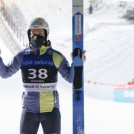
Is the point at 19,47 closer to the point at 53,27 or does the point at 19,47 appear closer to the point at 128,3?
the point at 53,27

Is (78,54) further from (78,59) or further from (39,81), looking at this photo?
(39,81)

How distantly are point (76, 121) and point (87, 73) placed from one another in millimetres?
24196

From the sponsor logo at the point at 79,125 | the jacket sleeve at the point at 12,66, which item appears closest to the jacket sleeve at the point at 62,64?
the jacket sleeve at the point at 12,66

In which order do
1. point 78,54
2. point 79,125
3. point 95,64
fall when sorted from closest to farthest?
point 78,54
point 79,125
point 95,64

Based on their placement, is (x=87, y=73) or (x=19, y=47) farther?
(x=87, y=73)

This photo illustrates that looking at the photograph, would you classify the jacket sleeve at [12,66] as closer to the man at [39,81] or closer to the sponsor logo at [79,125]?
the man at [39,81]

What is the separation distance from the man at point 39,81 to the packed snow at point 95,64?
2110mm

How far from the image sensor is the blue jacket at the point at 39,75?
200 cm

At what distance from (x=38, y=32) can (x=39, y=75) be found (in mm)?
300

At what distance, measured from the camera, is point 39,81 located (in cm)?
203

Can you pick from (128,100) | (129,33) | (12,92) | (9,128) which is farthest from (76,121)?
(129,33)

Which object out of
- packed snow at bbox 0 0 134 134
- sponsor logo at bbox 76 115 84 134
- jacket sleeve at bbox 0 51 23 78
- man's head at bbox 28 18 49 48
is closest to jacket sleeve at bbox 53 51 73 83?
man's head at bbox 28 18 49 48

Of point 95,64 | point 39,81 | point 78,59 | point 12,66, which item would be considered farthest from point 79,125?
point 95,64

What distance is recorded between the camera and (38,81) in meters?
2.03
